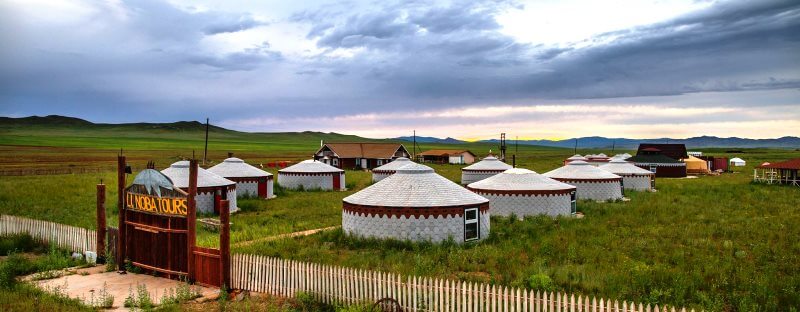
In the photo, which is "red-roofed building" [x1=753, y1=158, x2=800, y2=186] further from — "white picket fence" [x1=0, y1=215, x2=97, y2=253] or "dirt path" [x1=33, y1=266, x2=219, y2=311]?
"white picket fence" [x1=0, y1=215, x2=97, y2=253]

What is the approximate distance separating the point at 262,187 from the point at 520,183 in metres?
18.6

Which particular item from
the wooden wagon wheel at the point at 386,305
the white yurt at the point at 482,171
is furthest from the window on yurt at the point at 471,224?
the white yurt at the point at 482,171

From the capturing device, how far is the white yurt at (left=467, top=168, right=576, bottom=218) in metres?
26.5

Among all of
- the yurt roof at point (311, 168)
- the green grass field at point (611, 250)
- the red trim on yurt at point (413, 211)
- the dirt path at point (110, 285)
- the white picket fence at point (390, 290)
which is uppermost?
the yurt roof at point (311, 168)

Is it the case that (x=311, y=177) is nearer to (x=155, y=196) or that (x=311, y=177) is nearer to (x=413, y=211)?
(x=413, y=211)

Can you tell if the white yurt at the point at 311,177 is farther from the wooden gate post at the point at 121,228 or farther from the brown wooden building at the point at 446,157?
the brown wooden building at the point at 446,157

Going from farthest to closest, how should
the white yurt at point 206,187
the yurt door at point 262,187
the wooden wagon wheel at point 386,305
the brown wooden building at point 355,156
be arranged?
the brown wooden building at point 355,156, the yurt door at point 262,187, the white yurt at point 206,187, the wooden wagon wheel at point 386,305

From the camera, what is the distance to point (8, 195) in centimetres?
3553

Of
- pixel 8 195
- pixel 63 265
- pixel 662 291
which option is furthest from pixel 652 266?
pixel 8 195

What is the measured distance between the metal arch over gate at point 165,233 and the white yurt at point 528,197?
1585 centimetres

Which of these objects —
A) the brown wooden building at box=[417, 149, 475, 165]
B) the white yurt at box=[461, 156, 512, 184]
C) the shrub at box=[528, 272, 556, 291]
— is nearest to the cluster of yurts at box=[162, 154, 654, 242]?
the shrub at box=[528, 272, 556, 291]

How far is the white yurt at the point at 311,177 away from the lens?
146 feet

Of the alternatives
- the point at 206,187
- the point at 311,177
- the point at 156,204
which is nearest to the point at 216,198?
the point at 206,187

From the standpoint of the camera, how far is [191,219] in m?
14.2
